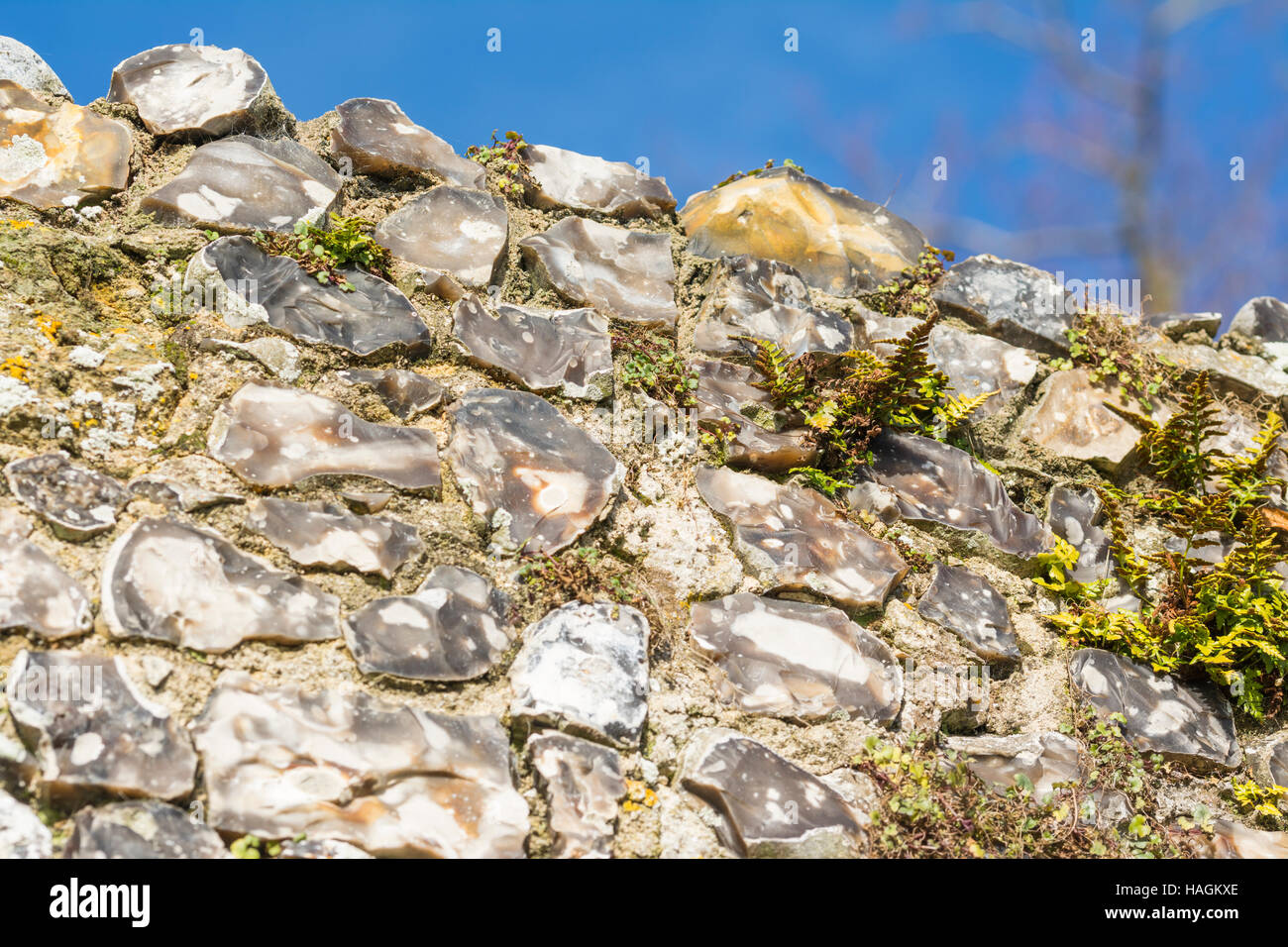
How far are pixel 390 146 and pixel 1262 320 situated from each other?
4.06 meters

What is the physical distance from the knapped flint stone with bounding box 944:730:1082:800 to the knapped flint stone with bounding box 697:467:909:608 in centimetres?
52

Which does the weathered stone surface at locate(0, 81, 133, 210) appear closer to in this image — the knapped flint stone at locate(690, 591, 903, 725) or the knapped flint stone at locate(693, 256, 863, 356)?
the knapped flint stone at locate(693, 256, 863, 356)

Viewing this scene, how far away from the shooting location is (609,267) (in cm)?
391

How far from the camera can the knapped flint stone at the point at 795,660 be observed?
2830 mm

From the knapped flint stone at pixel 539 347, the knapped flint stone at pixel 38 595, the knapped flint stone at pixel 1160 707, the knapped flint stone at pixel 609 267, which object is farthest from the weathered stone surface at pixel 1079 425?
the knapped flint stone at pixel 38 595

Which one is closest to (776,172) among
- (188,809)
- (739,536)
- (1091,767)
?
(739,536)

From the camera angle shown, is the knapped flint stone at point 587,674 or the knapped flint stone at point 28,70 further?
the knapped flint stone at point 28,70

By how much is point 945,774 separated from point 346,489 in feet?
6.09

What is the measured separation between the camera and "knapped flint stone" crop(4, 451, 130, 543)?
243 cm

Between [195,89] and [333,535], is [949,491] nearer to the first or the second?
[333,535]

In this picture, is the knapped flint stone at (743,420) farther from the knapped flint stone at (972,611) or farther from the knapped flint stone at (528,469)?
the knapped flint stone at (972,611)

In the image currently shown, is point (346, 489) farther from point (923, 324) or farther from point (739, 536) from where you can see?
point (923, 324)

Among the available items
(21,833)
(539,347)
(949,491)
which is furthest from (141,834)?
(949,491)

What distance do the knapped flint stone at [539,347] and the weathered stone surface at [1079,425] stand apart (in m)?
1.75
